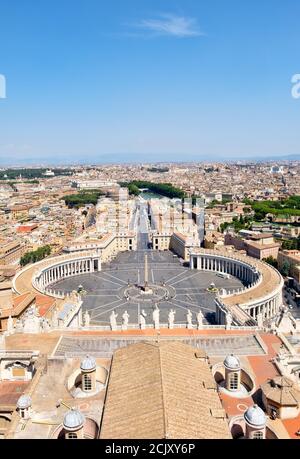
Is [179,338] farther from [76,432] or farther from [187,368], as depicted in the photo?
[76,432]

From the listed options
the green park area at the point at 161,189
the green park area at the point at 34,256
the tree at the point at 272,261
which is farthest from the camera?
the green park area at the point at 161,189

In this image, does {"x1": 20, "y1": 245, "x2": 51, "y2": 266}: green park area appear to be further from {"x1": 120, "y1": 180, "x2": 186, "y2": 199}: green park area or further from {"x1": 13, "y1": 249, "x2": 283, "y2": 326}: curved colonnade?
{"x1": 120, "y1": 180, "x2": 186, "y2": 199}: green park area

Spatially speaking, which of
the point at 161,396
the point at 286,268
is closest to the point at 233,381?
the point at 161,396

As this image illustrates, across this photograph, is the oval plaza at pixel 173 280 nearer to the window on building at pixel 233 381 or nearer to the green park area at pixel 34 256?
the green park area at pixel 34 256

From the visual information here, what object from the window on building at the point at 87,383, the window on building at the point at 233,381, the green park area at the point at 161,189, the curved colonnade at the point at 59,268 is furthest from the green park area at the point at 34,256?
the green park area at the point at 161,189

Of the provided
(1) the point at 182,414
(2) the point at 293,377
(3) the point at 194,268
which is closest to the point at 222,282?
(3) the point at 194,268

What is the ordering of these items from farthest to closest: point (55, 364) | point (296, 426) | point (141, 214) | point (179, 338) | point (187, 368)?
point (141, 214) < point (179, 338) < point (55, 364) < point (187, 368) < point (296, 426)
